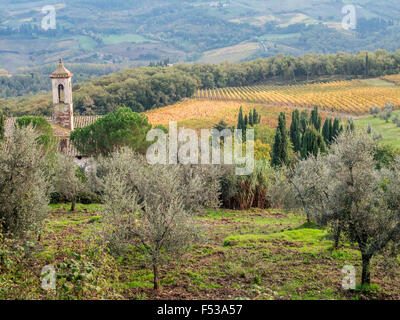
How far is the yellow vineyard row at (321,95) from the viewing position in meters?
84.5

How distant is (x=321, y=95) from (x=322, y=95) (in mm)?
216

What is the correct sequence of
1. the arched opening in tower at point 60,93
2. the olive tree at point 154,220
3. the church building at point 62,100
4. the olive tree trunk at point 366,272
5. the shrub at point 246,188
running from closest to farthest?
the olive tree at point 154,220 < the olive tree trunk at point 366,272 < the shrub at point 246,188 < the church building at point 62,100 < the arched opening in tower at point 60,93

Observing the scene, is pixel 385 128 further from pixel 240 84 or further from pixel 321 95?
pixel 240 84

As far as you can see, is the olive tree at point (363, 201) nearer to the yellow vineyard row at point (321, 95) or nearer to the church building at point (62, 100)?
the church building at point (62, 100)

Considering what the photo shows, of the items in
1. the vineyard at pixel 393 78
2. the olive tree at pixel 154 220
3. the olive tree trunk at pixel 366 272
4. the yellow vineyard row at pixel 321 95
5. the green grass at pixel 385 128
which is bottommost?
the green grass at pixel 385 128

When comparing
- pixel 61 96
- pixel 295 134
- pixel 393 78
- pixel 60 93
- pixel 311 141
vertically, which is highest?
pixel 60 93

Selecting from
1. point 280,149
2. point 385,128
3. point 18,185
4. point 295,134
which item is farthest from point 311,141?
point 18,185

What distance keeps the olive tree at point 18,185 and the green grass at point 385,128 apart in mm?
51228

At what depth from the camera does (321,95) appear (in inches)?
3757

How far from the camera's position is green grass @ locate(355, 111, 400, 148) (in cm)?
6000

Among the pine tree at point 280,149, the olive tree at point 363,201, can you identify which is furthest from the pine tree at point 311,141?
the olive tree at point 363,201

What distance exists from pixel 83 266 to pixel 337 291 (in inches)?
302
